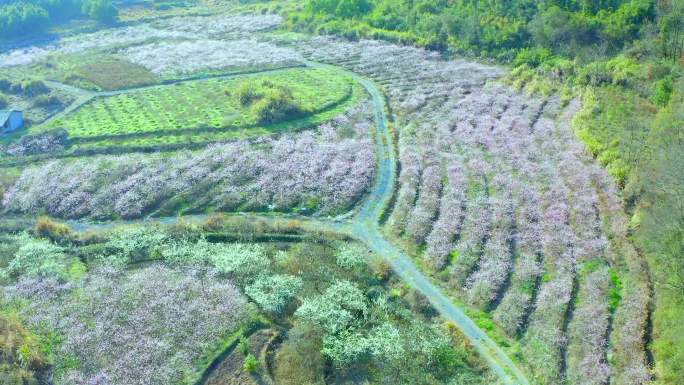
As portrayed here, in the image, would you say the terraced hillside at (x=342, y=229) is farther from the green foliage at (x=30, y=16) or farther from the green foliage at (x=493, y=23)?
the green foliage at (x=30, y=16)

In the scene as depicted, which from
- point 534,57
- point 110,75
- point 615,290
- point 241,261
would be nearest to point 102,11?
point 110,75

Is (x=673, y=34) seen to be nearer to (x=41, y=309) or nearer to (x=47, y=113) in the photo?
(x=41, y=309)

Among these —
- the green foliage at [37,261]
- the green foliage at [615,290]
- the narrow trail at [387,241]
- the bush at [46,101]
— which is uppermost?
the green foliage at [615,290]

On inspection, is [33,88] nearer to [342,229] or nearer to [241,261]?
[241,261]

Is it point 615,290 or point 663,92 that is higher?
point 663,92

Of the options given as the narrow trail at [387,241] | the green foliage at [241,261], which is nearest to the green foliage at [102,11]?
the narrow trail at [387,241]

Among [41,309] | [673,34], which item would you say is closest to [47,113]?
[41,309]

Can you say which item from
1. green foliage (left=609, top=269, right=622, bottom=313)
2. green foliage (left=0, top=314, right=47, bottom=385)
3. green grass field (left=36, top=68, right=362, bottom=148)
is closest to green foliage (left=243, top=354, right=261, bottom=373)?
green foliage (left=0, top=314, right=47, bottom=385)
